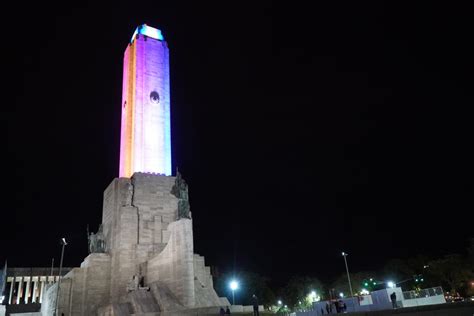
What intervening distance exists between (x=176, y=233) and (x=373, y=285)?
3124cm

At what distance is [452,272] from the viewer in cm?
5216

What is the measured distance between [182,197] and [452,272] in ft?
129

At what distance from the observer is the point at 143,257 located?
3238 cm

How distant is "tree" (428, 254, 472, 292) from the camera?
51.3 m

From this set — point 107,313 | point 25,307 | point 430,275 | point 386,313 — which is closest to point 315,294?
point 430,275

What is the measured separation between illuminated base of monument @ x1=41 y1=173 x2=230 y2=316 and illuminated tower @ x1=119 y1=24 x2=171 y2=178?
8.73ft

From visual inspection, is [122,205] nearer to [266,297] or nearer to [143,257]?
[143,257]

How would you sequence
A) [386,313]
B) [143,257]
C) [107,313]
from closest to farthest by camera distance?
[386,313]
[107,313]
[143,257]

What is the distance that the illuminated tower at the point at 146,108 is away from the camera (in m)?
37.6

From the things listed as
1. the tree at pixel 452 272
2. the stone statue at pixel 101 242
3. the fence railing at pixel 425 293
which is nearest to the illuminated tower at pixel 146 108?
the stone statue at pixel 101 242

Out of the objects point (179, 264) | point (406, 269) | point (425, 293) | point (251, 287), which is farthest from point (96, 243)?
point (406, 269)

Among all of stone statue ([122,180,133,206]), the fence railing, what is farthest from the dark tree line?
the fence railing

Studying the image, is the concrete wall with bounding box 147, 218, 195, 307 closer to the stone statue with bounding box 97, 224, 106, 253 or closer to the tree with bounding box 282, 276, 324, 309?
the stone statue with bounding box 97, 224, 106, 253

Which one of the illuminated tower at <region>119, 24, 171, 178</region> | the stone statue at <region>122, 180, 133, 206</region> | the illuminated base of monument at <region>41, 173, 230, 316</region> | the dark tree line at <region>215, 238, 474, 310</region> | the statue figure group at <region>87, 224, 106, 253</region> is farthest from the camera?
the dark tree line at <region>215, 238, 474, 310</region>
